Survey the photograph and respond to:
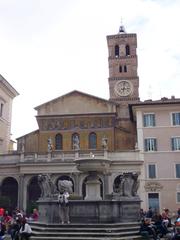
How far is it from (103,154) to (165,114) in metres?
7.49

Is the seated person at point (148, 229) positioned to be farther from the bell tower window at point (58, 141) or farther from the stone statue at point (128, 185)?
the bell tower window at point (58, 141)

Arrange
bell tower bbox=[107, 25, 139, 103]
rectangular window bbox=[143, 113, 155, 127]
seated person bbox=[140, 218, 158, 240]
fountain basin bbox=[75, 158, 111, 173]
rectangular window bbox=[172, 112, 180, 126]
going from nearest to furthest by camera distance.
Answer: seated person bbox=[140, 218, 158, 240], fountain basin bbox=[75, 158, 111, 173], rectangular window bbox=[172, 112, 180, 126], rectangular window bbox=[143, 113, 155, 127], bell tower bbox=[107, 25, 139, 103]

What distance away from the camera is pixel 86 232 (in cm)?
1322

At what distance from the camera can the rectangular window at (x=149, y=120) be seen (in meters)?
34.4

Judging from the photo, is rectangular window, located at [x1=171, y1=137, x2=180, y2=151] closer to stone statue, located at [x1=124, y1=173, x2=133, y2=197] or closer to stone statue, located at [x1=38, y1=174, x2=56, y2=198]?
stone statue, located at [x1=124, y1=173, x2=133, y2=197]

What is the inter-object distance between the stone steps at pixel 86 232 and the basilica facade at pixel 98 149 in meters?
11.6

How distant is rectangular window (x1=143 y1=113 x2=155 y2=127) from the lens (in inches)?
1353

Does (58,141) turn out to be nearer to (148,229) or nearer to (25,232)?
(25,232)

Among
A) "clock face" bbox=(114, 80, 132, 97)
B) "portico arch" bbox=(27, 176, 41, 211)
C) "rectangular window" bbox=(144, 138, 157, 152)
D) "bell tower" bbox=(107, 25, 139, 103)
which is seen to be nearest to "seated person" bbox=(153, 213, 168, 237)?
"rectangular window" bbox=(144, 138, 157, 152)

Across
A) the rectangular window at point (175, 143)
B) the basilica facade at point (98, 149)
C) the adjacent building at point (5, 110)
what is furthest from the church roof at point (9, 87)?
the rectangular window at point (175, 143)

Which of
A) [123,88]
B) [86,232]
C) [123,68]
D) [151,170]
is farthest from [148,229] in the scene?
[123,68]

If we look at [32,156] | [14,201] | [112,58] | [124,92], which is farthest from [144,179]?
[112,58]

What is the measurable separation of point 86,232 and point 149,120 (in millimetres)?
22594

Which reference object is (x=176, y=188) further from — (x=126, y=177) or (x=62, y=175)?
(x=126, y=177)
